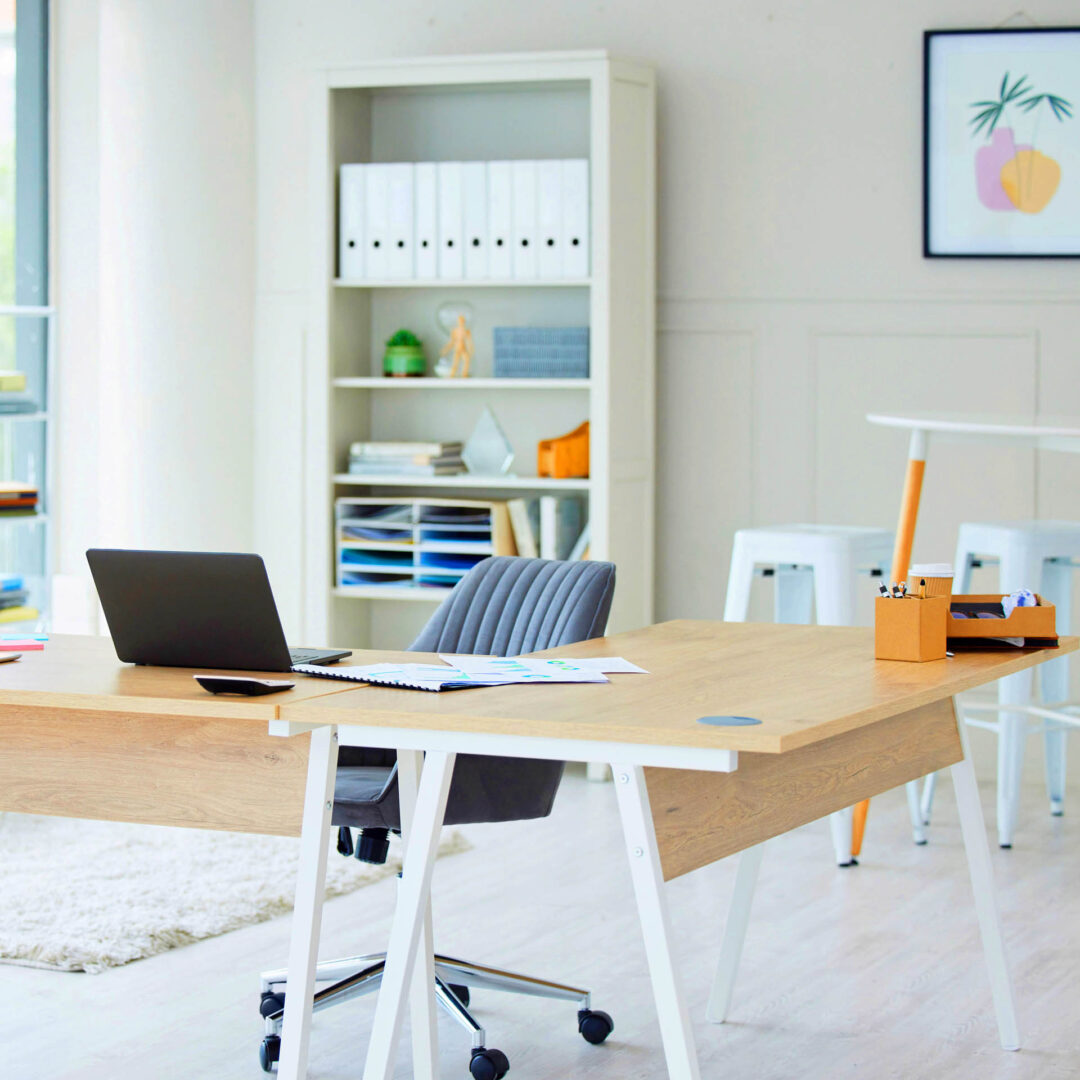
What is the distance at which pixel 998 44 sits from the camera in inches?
187

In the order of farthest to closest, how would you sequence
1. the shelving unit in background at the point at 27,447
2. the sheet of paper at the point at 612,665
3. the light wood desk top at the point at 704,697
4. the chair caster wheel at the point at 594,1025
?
the shelving unit in background at the point at 27,447 < the chair caster wheel at the point at 594,1025 < the sheet of paper at the point at 612,665 < the light wood desk top at the point at 704,697

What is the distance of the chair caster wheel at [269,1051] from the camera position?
2.63 m

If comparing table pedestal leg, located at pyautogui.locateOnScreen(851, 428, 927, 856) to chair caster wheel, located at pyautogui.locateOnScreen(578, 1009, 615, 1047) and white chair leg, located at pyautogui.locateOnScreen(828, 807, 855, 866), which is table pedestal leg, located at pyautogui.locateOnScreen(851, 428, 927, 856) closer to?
white chair leg, located at pyautogui.locateOnScreen(828, 807, 855, 866)

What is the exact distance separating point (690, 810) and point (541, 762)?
652 millimetres

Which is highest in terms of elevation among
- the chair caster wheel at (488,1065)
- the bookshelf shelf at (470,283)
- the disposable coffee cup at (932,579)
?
the bookshelf shelf at (470,283)

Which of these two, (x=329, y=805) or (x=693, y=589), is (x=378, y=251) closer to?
(x=693, y=589)

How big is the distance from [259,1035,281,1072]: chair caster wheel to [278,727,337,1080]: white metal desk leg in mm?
539

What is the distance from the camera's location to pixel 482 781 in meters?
2.67

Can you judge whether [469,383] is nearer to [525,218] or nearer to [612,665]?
[525,218]

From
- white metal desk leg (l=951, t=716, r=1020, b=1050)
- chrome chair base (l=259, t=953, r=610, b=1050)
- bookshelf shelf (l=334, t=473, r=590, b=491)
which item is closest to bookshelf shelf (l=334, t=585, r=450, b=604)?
bookshelf shelf (l=334, t=473, r=590, b=491)

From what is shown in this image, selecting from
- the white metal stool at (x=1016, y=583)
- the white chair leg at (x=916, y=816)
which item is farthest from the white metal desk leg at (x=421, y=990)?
the white chair leg at (x=916, y=816)

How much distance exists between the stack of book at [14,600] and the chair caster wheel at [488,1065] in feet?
8.08

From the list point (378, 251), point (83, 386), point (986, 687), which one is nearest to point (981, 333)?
point (986, 687)

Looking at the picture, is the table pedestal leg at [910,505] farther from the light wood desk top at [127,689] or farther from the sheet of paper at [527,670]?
the light wood desk top at [127,689]
